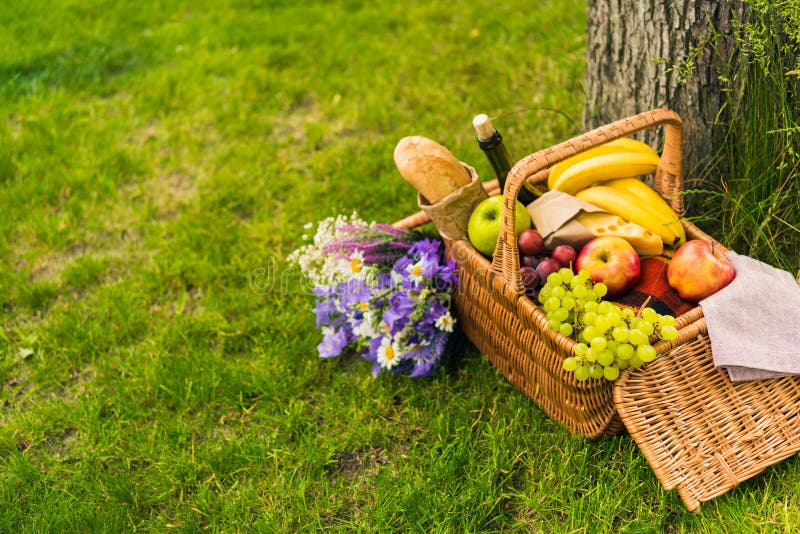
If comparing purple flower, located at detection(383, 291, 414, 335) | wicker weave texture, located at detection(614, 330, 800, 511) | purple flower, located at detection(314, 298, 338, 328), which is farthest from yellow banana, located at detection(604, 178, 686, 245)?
purple flower, located at detection(314, 298, 338, 328)

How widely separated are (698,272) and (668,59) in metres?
0.86

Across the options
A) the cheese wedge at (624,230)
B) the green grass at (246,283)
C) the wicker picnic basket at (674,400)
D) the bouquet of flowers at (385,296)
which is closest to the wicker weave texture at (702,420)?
the wicker picnic basket at (674,400)

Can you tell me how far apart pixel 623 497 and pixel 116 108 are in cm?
382

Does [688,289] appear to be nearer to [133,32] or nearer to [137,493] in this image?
[137,493]

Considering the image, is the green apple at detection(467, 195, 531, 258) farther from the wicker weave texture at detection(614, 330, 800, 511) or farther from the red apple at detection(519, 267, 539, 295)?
the wicker weave texture at detection(614, 330, 800, 511)

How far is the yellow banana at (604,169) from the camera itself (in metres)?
2.49

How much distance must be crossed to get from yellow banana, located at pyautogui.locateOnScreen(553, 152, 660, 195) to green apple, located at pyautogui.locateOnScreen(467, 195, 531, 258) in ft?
0.69

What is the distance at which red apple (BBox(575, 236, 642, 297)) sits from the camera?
220cm

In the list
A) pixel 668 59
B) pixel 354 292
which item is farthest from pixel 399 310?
pixel 668 59

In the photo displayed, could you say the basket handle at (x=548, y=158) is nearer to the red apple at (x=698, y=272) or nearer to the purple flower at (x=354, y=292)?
the red apple at (x=698, y=272)

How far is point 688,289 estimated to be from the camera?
7.20ft

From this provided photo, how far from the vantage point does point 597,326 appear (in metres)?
1.99

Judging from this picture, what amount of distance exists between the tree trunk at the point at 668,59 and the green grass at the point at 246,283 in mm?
270

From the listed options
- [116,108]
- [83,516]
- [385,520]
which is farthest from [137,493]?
[116,108]
